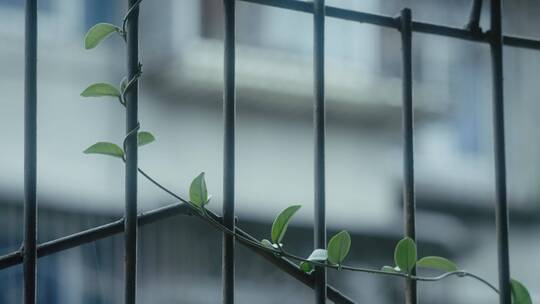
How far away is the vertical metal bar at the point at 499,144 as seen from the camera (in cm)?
51

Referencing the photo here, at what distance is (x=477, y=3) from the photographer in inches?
20.5

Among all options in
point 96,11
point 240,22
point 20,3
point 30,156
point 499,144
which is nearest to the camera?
point 30,156

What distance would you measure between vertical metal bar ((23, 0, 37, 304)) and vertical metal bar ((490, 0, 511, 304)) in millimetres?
268

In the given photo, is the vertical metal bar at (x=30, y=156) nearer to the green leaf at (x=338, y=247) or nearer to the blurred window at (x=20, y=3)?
the green leaf at (x=338, y=247)

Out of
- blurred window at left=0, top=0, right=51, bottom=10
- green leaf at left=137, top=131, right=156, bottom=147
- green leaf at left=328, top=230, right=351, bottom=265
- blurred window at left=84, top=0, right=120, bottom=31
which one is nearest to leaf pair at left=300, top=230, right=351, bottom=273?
green leaf at left=328, top=230, right=351, bottom=265

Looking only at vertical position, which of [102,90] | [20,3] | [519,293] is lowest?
[519,293]

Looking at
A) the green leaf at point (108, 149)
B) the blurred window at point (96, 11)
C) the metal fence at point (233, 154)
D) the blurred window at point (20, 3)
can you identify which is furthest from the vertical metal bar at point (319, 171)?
the blurred window at point (96, 11)

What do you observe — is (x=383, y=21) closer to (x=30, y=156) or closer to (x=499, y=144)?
(x=499, y=144)

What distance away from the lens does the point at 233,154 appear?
0.44 meters

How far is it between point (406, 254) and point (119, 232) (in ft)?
0.51

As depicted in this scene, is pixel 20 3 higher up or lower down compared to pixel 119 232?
higher up

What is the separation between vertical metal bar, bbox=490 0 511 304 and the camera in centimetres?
51

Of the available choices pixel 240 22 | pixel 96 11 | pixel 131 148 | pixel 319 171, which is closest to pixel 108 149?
pixel 131 148

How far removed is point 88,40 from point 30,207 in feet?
0.30
